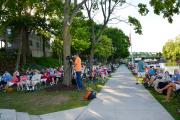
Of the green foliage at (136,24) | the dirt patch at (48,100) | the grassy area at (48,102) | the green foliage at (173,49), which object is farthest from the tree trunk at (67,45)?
the green foliage at (173,49)

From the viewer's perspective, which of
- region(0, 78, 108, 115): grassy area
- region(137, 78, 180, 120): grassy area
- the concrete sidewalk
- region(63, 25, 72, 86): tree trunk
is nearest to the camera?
the concrete sidewalk

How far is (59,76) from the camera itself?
1169 inches

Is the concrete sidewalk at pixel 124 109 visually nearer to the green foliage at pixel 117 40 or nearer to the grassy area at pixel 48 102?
the grassy area at pixel 48 102

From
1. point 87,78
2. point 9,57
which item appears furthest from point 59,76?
point 9,57

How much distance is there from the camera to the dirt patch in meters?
17.2

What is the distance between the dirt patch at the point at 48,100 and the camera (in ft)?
56.3

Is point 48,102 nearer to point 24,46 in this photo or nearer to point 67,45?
point 67,45

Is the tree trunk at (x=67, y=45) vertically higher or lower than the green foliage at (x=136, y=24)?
lower

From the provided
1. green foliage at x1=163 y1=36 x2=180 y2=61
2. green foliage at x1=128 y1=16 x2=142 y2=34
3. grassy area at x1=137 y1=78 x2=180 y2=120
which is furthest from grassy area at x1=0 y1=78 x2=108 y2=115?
green foliage at x1=163 y1=36 x2=180 y2=61

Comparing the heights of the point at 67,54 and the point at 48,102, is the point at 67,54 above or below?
above

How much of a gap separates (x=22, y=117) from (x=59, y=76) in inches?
644

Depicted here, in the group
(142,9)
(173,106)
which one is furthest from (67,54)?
(173,106)

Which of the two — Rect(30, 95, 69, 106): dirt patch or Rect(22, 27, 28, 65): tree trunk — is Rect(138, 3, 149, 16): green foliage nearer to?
Rect(30, 95, 69, 106): dirt patch

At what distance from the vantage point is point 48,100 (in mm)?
18094
